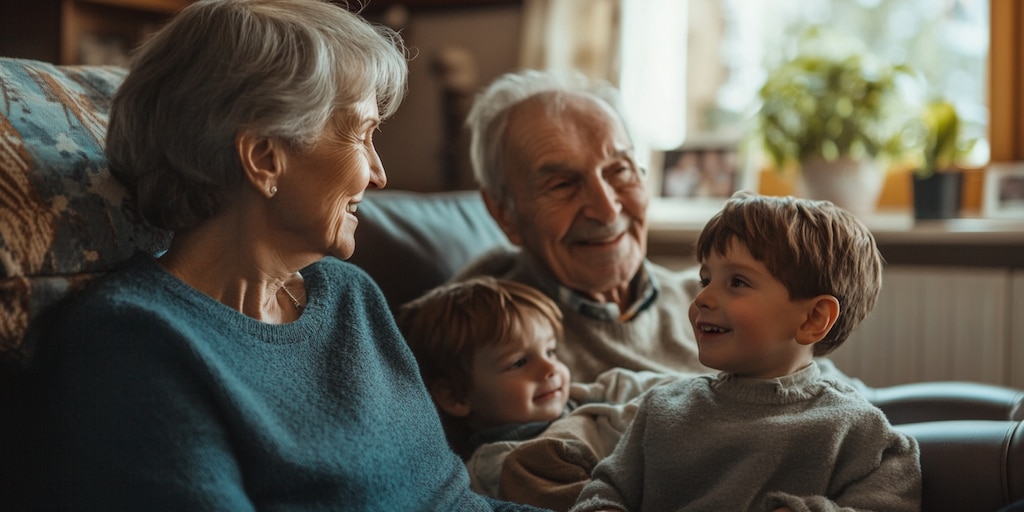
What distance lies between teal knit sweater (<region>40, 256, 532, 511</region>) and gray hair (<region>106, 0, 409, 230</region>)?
0.36 ft

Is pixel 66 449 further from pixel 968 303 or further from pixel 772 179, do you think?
pixel 772 179

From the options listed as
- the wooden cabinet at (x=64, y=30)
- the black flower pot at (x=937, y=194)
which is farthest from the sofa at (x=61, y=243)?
the wooden cabinet at (x=64, y=30)

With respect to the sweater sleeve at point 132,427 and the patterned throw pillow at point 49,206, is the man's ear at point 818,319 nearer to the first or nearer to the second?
the sweater sleeve at point 132,427

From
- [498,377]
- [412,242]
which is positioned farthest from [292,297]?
[412,242]

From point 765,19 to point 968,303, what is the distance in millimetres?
1362

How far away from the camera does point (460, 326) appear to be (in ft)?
5.40

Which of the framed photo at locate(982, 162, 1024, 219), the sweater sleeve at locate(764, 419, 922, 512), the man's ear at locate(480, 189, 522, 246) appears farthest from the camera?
the framed photo at locate(982, 162, 1024, 219)

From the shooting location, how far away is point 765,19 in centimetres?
374

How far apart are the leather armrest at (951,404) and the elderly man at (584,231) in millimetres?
140

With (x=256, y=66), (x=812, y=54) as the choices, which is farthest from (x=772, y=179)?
(x=256, y=66)

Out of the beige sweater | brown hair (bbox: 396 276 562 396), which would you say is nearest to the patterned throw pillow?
brown hair (bbox: 396 276 562 396)

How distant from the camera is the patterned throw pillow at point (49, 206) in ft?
3.62

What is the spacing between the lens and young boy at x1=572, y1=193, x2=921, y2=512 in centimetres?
128

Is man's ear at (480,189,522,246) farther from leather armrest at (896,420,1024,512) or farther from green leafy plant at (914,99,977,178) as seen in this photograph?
green leafy plant at (914,99,977,178)
